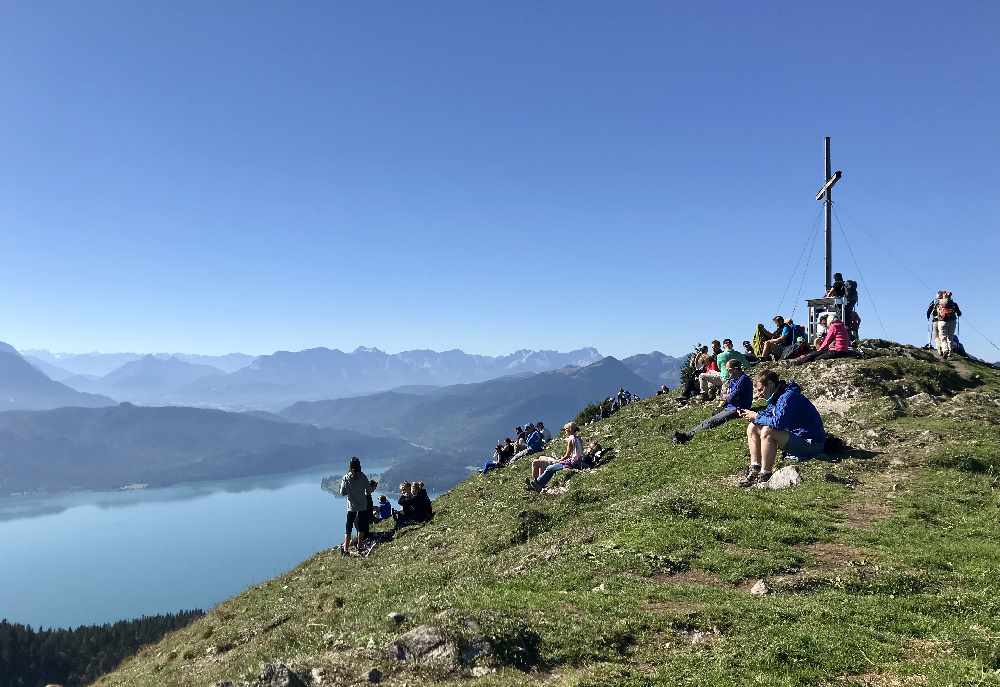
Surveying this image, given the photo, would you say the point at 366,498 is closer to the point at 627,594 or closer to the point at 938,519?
the point at 627,594

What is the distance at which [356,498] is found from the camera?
24.9 metres

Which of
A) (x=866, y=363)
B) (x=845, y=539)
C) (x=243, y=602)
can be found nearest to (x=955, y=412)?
(x=866, y=363)

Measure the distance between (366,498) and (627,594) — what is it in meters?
16.4

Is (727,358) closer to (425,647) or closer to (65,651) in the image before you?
(425,647)

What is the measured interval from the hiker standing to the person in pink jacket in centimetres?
596

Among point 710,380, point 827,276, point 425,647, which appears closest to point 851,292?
point 827,276

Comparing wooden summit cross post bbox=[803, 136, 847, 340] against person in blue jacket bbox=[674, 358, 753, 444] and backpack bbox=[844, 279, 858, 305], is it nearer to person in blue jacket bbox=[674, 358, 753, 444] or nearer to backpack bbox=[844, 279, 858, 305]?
backpack bbox=[844, 279, 858, 305]

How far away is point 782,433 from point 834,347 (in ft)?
52.3

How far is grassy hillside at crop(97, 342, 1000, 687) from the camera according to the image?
8523mm

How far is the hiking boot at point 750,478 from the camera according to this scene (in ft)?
63.7

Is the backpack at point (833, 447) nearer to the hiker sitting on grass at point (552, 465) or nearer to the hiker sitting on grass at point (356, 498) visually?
the hiker sitting on grass at point (552, 465)

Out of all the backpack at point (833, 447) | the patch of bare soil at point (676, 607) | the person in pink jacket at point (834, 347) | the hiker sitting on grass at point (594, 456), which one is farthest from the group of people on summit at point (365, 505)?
the person in pink jacket at point (834, 347)

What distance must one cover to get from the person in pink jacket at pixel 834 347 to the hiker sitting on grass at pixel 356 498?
Answer: 25.2 metres

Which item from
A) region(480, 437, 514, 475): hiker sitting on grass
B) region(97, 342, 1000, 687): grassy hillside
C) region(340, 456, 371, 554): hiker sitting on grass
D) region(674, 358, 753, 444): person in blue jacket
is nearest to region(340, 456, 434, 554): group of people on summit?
region(340, 456, 371, 554): hiker sitting on grass
